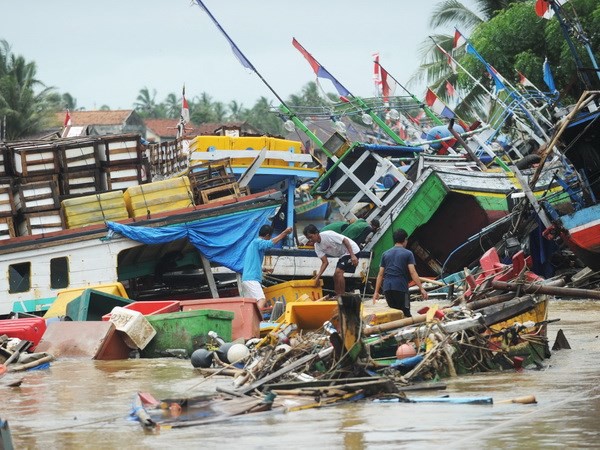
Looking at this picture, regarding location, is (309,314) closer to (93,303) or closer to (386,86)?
(93,303)

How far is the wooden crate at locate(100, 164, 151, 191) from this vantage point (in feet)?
73.6

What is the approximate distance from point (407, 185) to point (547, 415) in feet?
55.8

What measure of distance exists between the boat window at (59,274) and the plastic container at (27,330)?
21.6ft

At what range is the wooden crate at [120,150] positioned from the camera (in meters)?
22.4

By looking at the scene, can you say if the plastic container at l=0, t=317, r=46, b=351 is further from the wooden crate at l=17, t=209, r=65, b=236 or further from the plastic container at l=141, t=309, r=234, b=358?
the wooden crate at l=17, t=209, r=65, b=236

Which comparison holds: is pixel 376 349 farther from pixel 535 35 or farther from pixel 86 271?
pixel 535 35

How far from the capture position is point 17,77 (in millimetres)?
62031

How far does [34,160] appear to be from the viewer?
21828 millimetres

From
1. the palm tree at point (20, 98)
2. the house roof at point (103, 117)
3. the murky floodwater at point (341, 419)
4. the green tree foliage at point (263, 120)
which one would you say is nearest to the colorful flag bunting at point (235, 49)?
the murky floodwater at point (341, 419)

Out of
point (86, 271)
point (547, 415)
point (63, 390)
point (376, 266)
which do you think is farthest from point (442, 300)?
point (547, 415)

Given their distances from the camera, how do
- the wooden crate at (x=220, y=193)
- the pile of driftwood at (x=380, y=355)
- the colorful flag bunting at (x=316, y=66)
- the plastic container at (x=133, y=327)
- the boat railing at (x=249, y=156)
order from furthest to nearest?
the colorful flag bunting at (x=316, y=66)
the boat railing at (x=249, y=156)
the wooden crate at (x=220, y=193)
the plastic container at (x=133, y=327)
the pile of driftwood at (x=380, y=355)

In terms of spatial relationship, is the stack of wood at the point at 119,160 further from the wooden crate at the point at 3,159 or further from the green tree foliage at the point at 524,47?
the green tree foliage at the point at 524,47

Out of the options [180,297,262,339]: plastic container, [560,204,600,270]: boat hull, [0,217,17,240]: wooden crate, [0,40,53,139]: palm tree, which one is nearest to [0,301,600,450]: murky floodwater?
[180,297,262,339]: plastic container

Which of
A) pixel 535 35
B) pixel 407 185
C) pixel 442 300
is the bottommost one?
pixel 442 300
